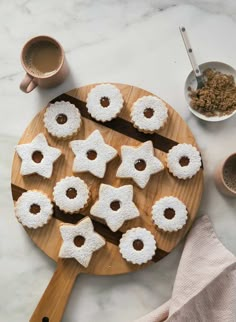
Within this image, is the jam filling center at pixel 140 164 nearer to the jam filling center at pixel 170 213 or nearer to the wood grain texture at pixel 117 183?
the wood grain texture at pixel 117 183

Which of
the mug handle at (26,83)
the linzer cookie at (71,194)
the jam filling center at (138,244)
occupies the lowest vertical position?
the jam filling center at (138,244)

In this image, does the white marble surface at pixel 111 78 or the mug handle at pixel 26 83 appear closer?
the mug handle at pixel 26 83

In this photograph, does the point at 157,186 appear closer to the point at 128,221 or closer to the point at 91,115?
the point at 128,221

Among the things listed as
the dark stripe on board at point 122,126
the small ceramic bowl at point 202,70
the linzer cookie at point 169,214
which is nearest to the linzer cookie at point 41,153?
the dark stripe on board at point 122,126

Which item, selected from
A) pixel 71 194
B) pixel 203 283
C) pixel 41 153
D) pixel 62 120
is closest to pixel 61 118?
pixel 62 120

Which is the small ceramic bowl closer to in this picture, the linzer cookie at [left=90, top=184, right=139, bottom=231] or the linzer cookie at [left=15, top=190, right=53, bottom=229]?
the linzer cookie at [left=90, top=184, right=139, bottom=231]

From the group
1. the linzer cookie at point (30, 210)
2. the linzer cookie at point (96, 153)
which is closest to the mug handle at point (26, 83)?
the linzer cookie at point (96, 153)

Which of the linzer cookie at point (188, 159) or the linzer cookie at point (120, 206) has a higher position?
the linzer cookie at point (188, 159)
